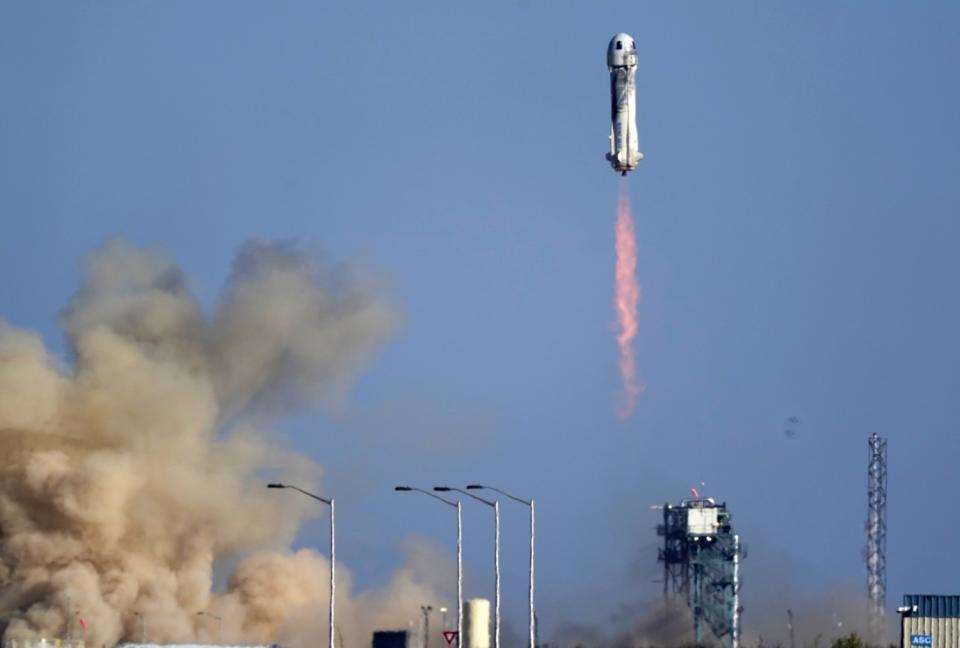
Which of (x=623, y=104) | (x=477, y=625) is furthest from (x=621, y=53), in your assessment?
(x=477, y=625)

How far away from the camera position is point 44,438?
160 meters

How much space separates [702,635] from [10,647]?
65.1 m

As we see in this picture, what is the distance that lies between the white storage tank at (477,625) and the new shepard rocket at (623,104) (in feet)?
89.1

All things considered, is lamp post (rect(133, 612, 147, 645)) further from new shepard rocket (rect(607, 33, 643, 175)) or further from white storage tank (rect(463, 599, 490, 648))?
new shepard rocket (rect(607, 33, 643, 175))

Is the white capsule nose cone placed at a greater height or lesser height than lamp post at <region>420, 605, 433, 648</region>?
greater

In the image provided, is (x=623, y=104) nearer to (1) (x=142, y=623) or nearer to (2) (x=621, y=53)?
(2) (x=621, y=53)

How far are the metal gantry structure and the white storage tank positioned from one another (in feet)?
129

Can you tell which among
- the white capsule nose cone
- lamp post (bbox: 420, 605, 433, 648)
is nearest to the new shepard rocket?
the white capsule nose cone

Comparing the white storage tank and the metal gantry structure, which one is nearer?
the white storage tank

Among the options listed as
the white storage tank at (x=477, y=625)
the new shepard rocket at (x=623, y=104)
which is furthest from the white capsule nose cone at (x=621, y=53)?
the white storage tank at (x=477, y=625)

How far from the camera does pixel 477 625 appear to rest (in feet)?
494

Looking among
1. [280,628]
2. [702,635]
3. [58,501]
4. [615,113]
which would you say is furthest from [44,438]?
[702,635]

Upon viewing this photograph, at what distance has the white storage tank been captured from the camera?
150000 millimetres

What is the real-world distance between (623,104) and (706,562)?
179 feet
